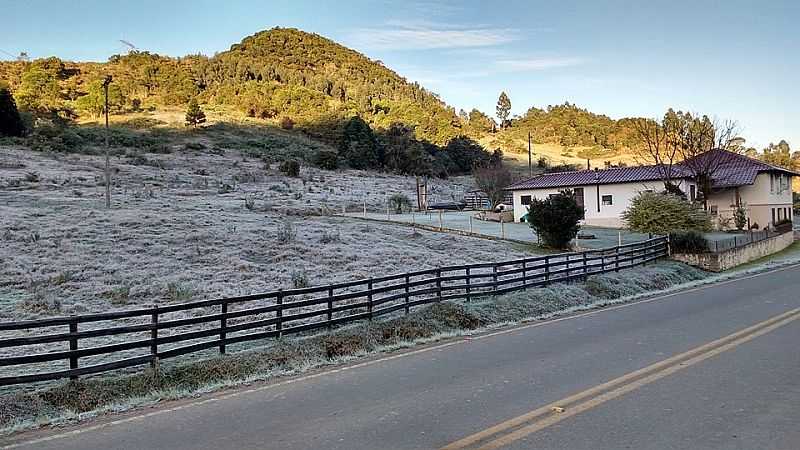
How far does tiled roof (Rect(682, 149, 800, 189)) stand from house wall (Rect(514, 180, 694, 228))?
2.41m

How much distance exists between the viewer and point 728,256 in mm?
31406

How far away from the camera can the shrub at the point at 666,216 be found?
1321 inches

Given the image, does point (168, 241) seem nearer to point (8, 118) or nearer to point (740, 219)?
point (740, 219)

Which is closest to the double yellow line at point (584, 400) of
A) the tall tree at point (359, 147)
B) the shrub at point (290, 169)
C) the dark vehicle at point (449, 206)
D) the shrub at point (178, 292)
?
the shrub at point (178, 292)

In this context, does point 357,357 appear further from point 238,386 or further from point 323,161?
point 323,161

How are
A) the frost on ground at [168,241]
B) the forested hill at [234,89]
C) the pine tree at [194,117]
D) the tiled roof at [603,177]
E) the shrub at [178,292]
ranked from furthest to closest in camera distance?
the forested hill at [234,89] < the pine tree at [194,117] < the tiled roof at [603,177] < the frost on ground at [168,241] < the shrub at [178,292]

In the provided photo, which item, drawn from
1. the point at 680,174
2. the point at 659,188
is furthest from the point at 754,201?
the point at 659,188

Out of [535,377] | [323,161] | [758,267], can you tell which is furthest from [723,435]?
[323,161]

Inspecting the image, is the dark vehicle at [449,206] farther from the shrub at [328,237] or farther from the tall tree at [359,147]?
the shrub at [328,237]

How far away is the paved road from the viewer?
6270mm

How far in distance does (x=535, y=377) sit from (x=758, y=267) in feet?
87.0

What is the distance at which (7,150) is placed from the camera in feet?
166

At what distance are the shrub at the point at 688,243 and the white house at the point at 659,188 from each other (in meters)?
17.8

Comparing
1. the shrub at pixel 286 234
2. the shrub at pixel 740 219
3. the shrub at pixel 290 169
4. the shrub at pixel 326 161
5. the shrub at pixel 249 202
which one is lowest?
the shrub at pixel 740 219
